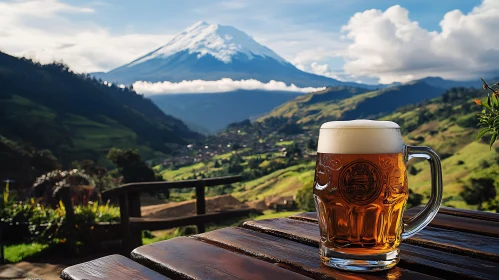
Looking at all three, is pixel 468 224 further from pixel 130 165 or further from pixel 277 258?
pixel 130 165

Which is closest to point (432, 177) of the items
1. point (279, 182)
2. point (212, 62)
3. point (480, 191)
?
point (480, 191)

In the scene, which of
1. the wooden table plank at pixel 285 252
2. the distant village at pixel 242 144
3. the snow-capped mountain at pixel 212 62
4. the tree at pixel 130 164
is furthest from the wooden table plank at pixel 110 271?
the snow-capped mountain at pixel 212 62

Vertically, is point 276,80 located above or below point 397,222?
above

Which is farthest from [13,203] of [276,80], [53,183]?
[276,80]

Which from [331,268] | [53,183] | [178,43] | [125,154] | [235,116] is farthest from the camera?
[178,43]

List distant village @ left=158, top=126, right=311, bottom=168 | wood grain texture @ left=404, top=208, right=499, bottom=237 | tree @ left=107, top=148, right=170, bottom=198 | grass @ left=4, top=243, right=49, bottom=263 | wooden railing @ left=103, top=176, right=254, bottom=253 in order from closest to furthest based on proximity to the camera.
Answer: wood grain texture @ left=404, top=208, right=499, bottom=237
wooden railing @ left=103, top=176, right=254, bottom=253
grass @ left=4, top=243, right=49, bottom=263
tree @ left=107, top=148, right=170, bottom=198
distant village @ left=158, top=126, right=311, bottom=168

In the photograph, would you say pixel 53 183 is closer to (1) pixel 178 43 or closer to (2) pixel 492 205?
(2) pixel 492 205

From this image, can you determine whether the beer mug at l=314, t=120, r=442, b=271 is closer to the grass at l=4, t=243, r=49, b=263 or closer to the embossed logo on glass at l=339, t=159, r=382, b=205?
the embossed logo on glass at l=339, t=159, r=382, b=205

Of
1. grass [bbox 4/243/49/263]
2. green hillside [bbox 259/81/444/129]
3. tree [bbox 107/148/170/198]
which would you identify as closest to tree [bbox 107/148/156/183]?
tree [bbox 107/148/170/198]
